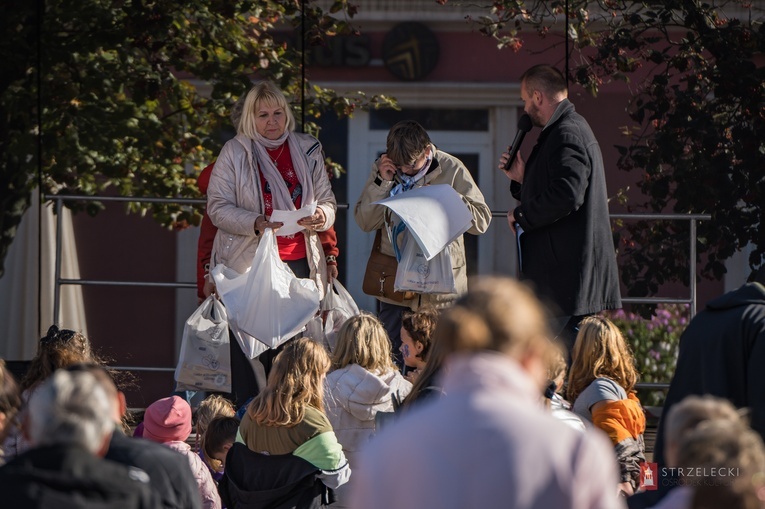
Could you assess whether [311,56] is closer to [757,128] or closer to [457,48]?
[457,48]

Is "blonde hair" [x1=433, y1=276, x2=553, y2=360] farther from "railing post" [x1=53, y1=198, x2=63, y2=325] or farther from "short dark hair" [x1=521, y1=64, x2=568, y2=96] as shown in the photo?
"railing post" [x1=53, y1=198, x2=63, y2=325]

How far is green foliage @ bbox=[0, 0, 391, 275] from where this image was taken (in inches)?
325

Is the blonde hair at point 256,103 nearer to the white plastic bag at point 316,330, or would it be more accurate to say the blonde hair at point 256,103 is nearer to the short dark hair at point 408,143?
the short dark hair at point 408,143

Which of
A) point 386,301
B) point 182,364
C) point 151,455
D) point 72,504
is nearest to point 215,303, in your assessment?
point 182,364

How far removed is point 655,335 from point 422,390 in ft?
13.4

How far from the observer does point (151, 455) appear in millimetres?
3469

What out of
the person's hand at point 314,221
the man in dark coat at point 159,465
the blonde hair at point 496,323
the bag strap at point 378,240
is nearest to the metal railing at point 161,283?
the bag strap at point 378,240

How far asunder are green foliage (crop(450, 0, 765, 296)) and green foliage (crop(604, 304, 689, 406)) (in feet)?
0.81

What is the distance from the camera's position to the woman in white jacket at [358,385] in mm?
5445

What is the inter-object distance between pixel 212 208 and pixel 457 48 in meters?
2.32

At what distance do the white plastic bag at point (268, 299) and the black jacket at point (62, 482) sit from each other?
11.5 feet

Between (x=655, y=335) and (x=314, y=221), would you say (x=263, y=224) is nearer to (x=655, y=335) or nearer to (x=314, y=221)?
(x=314, y=221)
